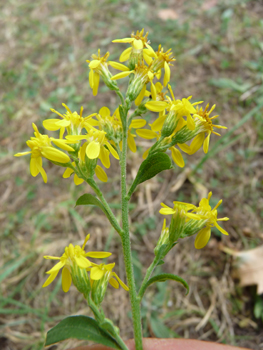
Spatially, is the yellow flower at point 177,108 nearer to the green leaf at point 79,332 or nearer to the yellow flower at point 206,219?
the yellow flower at point 206,219

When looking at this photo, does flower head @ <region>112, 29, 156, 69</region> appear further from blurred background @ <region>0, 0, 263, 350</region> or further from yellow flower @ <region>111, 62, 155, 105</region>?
blurred background @ <region>0, 0, 263, 350</region>

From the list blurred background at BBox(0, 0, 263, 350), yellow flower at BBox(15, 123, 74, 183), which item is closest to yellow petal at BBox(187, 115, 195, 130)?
yellow flower at BBox(15, 123, 74, 183)

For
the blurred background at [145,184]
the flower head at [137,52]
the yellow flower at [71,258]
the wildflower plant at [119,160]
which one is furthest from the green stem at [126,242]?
the blurred background at [145,184]

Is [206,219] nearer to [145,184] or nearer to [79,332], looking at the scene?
[79,332]

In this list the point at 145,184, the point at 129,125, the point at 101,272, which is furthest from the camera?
the point at 145,184

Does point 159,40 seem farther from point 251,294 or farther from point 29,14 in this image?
point 251,294

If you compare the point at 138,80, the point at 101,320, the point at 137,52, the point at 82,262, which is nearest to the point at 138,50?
the point at 137,52

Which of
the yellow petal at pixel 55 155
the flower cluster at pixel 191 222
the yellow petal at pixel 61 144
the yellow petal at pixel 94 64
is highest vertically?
the yellow petal at pixel 94 64

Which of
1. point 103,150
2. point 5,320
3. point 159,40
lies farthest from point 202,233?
point 159,40
